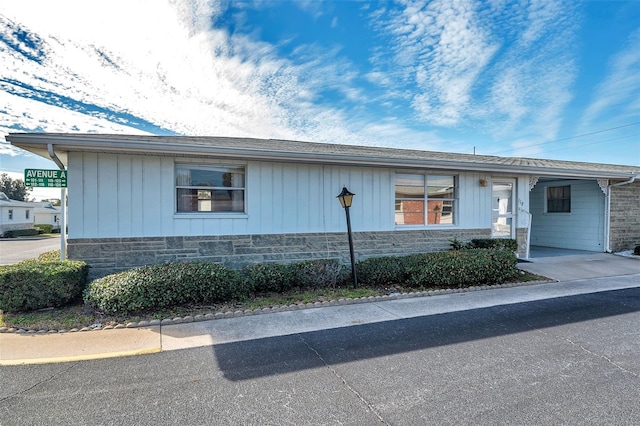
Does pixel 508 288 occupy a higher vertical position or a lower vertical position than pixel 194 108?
lower

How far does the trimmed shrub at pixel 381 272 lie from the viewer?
705 cm

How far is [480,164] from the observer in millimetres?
8500

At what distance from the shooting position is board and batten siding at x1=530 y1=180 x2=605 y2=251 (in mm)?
11406

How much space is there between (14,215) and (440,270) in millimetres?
33931

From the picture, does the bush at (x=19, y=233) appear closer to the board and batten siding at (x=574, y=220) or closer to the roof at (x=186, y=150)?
the roof at (x=186, y=150)

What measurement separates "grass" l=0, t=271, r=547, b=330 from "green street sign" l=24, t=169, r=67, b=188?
2.19m

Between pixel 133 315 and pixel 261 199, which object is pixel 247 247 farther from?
A: pixel 133 315

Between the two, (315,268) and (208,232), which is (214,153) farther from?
(315,268)

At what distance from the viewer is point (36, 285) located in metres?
4.97

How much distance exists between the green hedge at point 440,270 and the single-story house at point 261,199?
1003 millimetres

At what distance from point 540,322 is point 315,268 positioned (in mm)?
3874

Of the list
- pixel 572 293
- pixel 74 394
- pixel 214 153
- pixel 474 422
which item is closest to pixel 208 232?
pixel 214 153

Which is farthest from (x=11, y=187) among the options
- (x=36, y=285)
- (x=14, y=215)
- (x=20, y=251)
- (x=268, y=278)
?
(x=268, y=278)

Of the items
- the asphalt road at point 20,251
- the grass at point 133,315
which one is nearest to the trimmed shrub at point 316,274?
the grass at point 133,315
